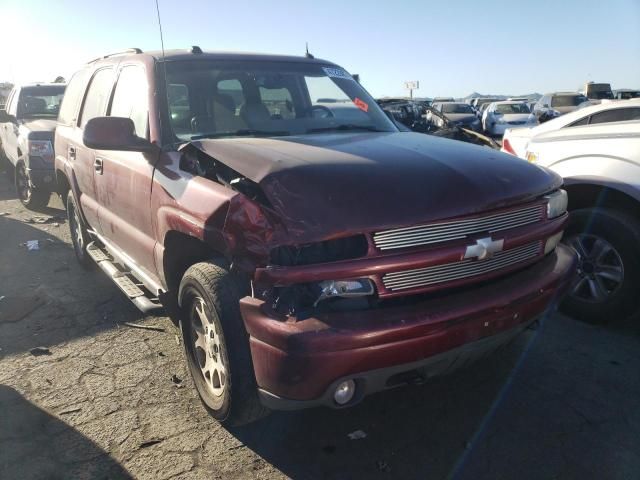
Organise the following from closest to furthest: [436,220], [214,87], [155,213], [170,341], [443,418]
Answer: [436,220]
[443,418]
[155,213]
[214,87]
[170,341]

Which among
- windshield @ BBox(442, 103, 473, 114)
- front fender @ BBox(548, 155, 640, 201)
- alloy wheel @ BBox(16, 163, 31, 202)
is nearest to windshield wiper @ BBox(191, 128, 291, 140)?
front fender @ BBox(548, 155, 640, 201)

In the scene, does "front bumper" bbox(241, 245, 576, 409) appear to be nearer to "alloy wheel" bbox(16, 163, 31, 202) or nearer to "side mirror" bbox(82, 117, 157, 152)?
"side mirror" bbox(82, 117, 157, 152)

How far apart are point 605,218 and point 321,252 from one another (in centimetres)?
274

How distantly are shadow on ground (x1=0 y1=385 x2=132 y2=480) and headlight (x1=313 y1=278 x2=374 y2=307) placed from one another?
1382 mm

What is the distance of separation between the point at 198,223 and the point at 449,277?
124cm

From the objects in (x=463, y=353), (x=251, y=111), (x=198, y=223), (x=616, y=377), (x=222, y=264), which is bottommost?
(x=616, y=377)

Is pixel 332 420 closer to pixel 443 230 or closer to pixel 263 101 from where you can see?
pixel 443 230

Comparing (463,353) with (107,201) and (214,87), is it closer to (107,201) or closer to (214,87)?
(214,87)

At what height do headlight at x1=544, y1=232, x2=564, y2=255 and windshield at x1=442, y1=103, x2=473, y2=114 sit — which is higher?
headlight at x1=544, y1=232, x2=564, y2=255

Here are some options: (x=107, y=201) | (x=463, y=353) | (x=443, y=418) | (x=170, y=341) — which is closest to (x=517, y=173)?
(x=463, y=353)

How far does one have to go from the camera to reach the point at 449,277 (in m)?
2.39

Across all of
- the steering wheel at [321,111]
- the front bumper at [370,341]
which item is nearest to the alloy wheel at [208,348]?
the front bumper at [370,341]

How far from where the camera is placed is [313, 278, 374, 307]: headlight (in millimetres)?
2230

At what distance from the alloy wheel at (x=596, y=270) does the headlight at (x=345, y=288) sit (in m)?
2.52
